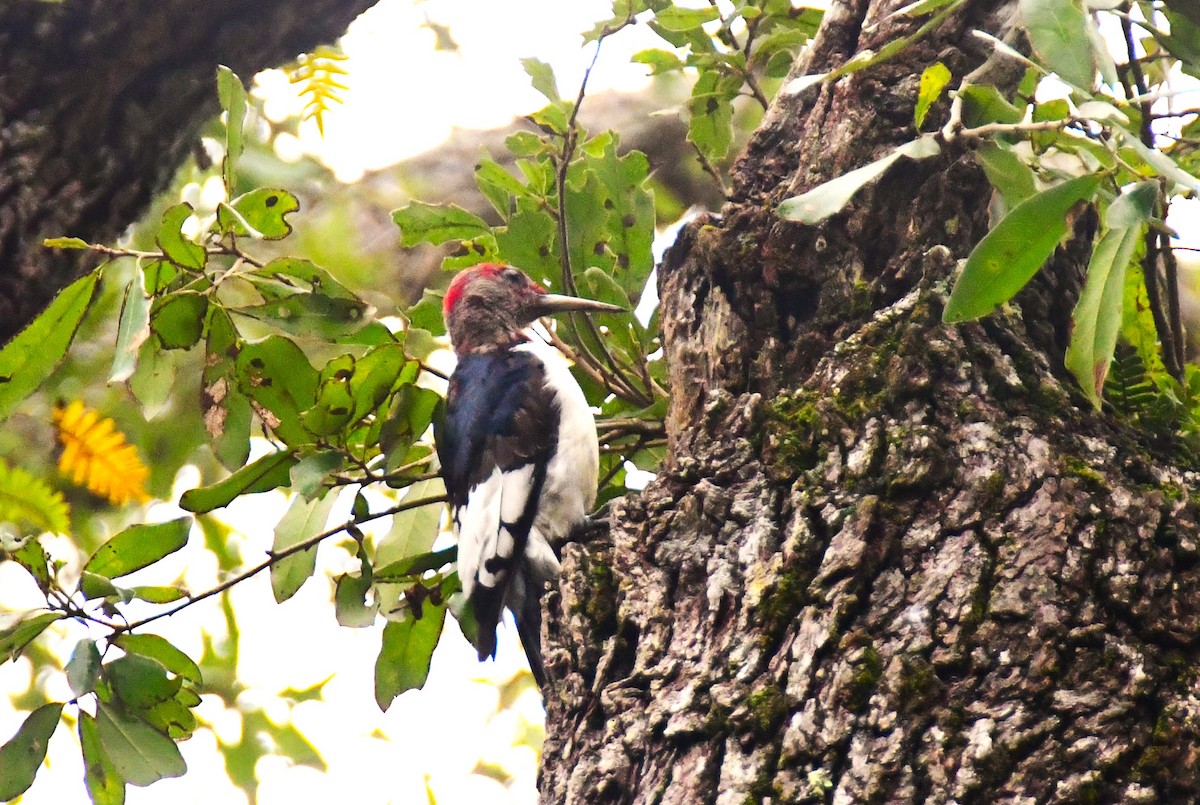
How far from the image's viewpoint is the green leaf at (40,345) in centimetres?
238

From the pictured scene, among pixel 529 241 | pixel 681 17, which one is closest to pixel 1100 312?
pixel 681 17

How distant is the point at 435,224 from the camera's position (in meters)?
2.99

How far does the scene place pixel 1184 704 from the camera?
1.51 metres

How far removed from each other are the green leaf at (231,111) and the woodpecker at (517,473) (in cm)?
69

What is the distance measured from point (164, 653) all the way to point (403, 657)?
0.50m

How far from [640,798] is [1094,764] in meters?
0.59

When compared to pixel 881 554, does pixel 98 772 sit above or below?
below

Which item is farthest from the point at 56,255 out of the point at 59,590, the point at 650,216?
the point at 650,216

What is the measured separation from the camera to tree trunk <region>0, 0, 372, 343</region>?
3451 mm

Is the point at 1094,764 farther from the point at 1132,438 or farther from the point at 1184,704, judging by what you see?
the point at 1132,438

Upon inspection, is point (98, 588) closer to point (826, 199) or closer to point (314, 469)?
point (314, 469)

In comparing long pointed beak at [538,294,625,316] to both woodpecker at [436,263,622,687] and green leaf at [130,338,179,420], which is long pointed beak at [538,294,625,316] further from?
green leaf at [130,338,179,420]

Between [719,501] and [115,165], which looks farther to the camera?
[115,165]

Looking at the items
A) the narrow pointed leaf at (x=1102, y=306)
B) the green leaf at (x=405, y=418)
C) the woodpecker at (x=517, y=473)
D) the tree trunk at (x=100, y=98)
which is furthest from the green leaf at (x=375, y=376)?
the tree trunk at (x=100, y=98)
